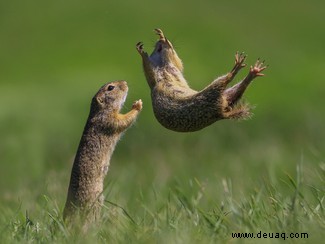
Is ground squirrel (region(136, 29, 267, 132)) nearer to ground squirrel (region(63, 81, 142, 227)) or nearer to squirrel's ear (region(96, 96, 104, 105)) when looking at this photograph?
ground squirrel (region(63, 81, 142, 227))

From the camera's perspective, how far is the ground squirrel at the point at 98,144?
21.1 ft

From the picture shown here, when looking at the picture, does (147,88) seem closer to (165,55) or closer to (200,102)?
(165,55)

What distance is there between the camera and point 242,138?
11734 mm

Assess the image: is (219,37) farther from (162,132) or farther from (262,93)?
(162,132)

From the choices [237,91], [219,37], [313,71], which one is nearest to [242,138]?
[313,71]

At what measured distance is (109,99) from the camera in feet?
23.3

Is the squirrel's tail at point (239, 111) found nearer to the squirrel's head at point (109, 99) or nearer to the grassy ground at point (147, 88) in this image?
the grassy ground at point (147, 88)

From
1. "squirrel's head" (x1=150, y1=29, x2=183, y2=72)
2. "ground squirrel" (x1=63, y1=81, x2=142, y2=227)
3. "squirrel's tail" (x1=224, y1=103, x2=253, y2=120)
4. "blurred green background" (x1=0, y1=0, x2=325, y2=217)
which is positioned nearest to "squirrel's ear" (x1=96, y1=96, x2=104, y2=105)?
"ground squirrel" (x1=63, y1=81, x2=142, y2=227)

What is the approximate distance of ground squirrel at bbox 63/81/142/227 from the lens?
6444 millimetres

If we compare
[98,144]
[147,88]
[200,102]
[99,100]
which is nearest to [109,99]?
[99,100]

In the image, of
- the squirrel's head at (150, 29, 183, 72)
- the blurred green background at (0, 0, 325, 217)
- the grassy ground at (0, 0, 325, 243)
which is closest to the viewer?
the squirrel's head at (150, 29, 183, 72)

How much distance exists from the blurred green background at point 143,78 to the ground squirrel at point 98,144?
2.36m

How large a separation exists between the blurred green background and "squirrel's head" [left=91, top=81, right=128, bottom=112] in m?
2.34

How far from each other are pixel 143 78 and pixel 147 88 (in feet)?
0.47
